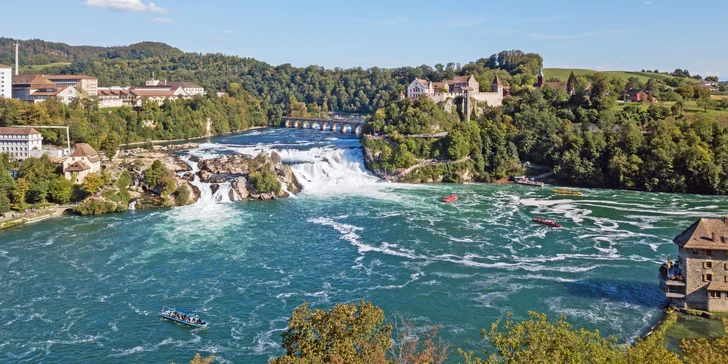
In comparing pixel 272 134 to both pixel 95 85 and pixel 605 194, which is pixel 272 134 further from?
pixel 605 194

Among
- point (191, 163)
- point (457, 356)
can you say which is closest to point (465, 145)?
point (191, 163)

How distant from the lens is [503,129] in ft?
222

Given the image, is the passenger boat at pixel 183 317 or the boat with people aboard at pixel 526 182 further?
the boat with people aboard at pixel 526 182

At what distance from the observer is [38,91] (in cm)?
7719

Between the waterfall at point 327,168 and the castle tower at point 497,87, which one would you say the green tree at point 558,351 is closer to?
the waterfall at point 327,168

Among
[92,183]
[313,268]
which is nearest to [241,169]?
[92,183]

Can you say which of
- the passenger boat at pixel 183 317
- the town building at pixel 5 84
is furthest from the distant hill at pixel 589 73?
the passenger boat at pixel 183 317

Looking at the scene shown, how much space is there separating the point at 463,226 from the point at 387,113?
33505 millimetres

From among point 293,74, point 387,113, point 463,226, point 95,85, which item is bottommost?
point 463,226

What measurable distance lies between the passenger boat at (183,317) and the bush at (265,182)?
25.7m

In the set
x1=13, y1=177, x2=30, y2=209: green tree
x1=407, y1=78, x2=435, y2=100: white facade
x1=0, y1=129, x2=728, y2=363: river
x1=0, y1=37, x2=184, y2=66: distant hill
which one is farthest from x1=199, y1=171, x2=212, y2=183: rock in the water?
x1=0, y1=37, x2=184, y2=66: distant hill

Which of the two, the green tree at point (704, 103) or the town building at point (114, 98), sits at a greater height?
the town building at point (114, 98)

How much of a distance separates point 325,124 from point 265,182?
177ft

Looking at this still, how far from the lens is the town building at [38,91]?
76131 mm
